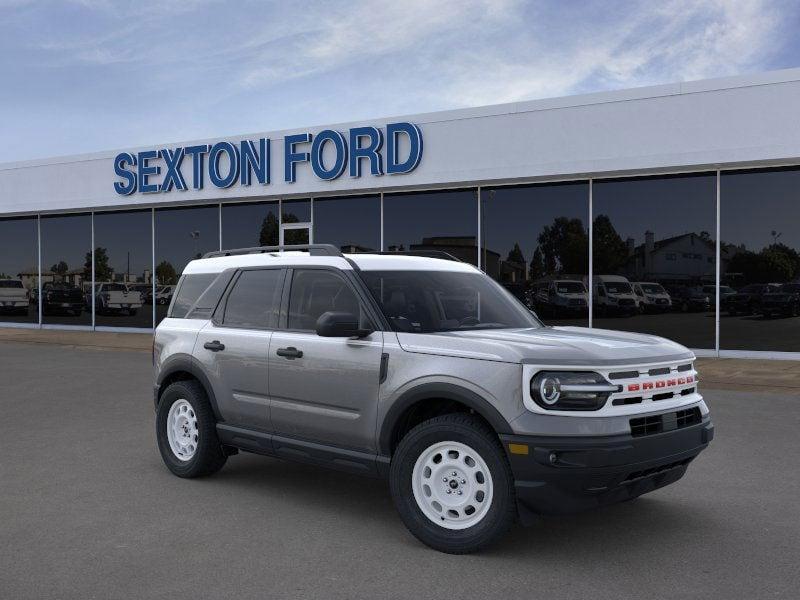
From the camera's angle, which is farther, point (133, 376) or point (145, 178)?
point (145, 178)

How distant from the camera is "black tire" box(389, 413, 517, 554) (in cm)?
459

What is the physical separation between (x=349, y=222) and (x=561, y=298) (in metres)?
5.58

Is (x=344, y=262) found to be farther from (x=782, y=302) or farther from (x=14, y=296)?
(x=14, y=296)

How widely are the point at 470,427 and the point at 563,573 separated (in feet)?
3.02

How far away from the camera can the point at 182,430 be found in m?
6.72

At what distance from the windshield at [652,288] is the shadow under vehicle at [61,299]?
16.8 m

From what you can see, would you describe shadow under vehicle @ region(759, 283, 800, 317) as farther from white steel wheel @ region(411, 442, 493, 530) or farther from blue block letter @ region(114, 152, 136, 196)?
blue block letter @ region(114, 152, 136, 196)

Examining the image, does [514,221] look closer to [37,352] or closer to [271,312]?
[37,352]

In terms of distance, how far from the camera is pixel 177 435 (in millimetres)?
6727

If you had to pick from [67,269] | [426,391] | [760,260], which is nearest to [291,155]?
[67,269]

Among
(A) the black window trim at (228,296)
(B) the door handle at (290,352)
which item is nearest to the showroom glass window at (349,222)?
(A) the black window trim at (228,296)

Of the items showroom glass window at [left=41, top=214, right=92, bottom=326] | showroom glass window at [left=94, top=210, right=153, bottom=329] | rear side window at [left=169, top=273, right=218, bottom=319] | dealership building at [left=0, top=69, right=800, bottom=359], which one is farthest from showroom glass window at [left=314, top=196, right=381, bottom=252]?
rear side window at [left=169, top=273, right=218, bottom=319]

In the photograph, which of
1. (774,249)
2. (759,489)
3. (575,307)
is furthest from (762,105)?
(759,489)

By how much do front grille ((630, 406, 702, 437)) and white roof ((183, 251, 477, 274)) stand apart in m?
2.00
